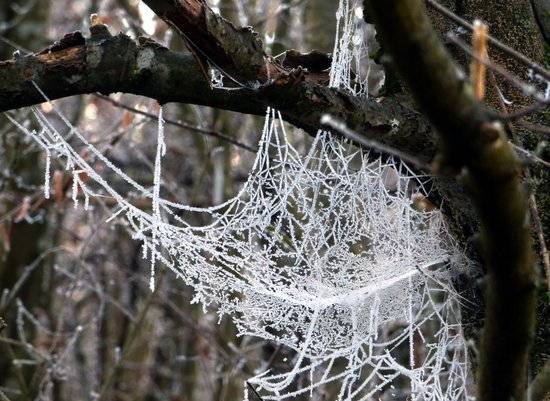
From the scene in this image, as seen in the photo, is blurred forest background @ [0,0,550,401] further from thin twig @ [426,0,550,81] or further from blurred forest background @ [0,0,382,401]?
thin twig @ [426,0,550,81]

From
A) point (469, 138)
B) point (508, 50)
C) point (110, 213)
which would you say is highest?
point (110, 213)

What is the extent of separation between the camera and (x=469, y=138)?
1095 millimetres

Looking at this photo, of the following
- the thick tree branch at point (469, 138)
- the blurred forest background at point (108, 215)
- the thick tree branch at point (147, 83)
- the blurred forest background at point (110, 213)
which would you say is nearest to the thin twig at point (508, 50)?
the thick tree branch at point (469, 138)

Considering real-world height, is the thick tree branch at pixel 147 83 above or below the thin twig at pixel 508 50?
above

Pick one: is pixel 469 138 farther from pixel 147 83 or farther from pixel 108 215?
pixel 108 215

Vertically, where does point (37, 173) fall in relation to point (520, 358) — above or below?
above

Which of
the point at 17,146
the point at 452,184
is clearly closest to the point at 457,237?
the point at 452,184

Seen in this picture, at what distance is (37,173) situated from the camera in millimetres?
5523

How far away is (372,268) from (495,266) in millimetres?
1234

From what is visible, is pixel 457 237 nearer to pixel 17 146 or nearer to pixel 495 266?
pixel 495 266

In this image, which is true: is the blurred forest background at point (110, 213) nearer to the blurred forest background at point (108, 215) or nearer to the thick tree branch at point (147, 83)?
the blurred forest background at point (108, 215)

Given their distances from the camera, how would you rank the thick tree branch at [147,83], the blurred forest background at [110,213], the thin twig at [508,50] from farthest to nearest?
the blurred forest background at [110,213], the thick tree branch at [147,83], the thin twig at [508,50]

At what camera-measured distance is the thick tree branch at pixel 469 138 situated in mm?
1090

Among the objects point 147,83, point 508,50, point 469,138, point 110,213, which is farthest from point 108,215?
point 469,138
